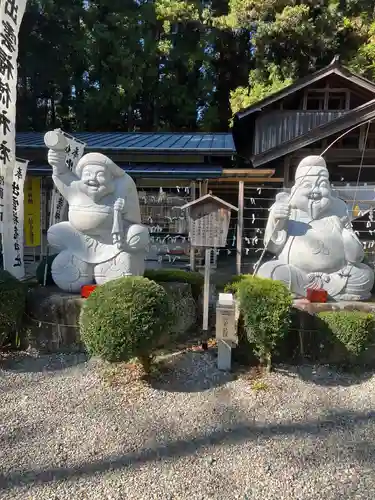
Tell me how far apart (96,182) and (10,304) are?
1.53 m

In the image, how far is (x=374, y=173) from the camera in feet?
38.1

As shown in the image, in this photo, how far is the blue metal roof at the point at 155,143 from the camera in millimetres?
9680

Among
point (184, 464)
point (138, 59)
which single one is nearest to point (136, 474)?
point (184, 464)

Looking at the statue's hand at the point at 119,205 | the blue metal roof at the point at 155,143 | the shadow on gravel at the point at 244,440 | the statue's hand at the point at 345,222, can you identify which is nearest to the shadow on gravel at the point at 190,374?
the shadow on gravel at the point at 244,440

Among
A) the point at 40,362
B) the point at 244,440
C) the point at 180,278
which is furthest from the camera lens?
the point at 180,278

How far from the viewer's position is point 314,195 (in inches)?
184

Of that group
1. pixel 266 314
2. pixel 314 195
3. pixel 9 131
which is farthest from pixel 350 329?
pixel 9 131

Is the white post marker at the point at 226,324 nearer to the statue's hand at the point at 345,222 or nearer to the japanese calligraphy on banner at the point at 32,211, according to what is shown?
the statue's hand at the point at 345,222

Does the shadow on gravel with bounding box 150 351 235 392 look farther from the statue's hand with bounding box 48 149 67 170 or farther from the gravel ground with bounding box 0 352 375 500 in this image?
the statue's hand with bounding box 48 149 67 170

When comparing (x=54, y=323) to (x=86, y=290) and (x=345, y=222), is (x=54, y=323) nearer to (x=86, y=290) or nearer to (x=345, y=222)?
(x=86, y=290)

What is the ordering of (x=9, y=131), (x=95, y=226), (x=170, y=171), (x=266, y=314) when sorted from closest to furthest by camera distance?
(x=266, y=314) → (x=95, y=226) → (x=9, y=131) → (x=170, y=171)

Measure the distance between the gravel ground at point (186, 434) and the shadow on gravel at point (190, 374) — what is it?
2 centimetres

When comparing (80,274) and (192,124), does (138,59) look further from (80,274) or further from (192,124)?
(80,274)

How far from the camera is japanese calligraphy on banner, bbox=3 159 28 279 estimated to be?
5.12m
